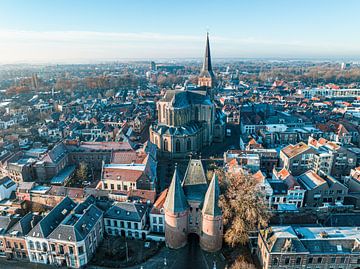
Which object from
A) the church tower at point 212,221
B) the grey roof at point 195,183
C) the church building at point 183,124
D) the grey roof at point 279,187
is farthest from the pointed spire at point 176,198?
the church building at point 183,124

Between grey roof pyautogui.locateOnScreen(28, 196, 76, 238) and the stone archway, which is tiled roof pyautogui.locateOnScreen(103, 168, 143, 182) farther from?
the stone archway

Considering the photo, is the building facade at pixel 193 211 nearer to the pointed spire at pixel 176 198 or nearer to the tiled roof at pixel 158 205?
the pointed spire at pixel 176 198

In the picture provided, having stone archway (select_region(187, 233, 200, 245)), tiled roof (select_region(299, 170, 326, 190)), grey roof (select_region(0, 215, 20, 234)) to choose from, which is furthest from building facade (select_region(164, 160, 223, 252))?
grey roof (select_region(0, 215, 20, 234))

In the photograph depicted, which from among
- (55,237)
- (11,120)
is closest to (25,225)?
(55,237)

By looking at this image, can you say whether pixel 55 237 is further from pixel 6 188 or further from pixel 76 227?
pixel 6 188

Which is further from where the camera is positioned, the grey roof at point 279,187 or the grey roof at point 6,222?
the grey roof at point 279,187

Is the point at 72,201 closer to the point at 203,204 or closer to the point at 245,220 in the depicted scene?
the point at 203,204
